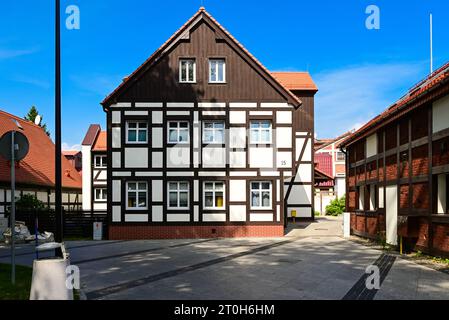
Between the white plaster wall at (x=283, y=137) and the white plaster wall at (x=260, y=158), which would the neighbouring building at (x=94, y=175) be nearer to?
the white plaster wall at (x=260, y=158)

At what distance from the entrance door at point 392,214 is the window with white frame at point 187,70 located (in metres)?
10.4

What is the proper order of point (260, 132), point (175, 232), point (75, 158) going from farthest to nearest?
point (75, 158) < point (260, 132) < point (175, 232)

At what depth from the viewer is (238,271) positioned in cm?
1039

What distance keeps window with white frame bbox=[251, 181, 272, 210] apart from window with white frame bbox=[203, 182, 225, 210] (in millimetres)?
1469

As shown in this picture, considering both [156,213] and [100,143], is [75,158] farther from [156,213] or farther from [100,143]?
[156,213]

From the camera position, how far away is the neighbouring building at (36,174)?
81.6ft

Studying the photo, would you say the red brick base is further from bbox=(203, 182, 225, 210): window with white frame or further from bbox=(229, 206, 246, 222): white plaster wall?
bbox=(203, 182, 225, 210): window with white frame

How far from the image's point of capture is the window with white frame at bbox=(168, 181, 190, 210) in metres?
19.5

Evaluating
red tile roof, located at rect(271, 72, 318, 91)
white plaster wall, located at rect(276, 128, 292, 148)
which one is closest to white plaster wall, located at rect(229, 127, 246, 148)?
white plaster wall, located at rect(276, 128, 292, 148)

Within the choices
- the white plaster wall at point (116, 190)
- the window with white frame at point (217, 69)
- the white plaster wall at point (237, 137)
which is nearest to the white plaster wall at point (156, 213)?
the white plaster wall at point (116, 190)

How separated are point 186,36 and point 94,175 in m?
14.9

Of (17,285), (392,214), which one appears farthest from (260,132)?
(17,285)
